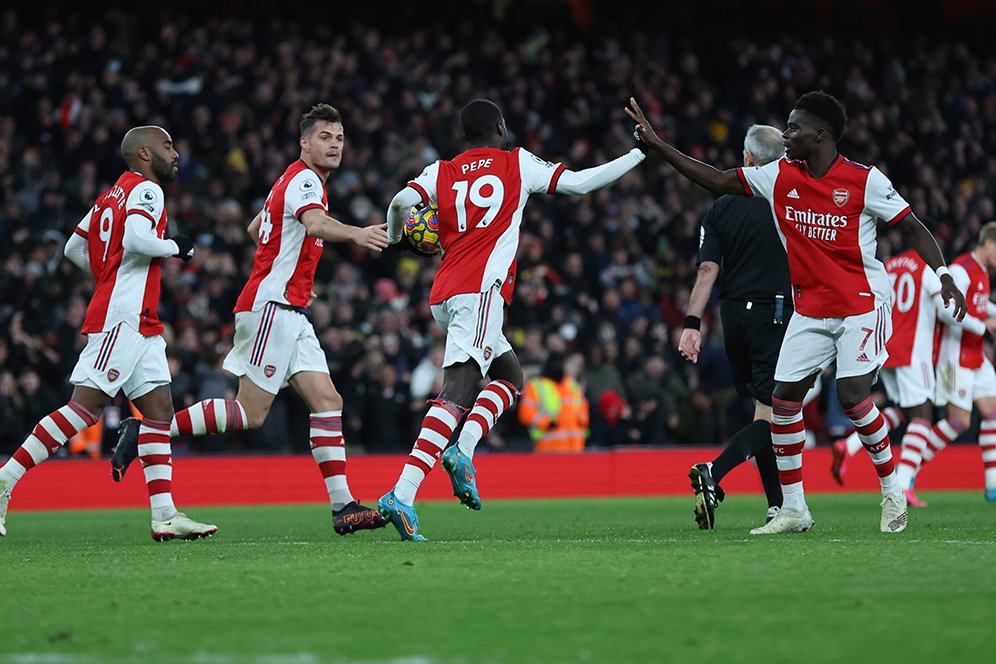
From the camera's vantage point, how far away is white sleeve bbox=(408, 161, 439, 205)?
782 cm

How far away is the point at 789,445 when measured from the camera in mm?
8125

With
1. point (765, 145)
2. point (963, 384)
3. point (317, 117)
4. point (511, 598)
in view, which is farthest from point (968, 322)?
point (511, 598)

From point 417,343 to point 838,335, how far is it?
9.97m

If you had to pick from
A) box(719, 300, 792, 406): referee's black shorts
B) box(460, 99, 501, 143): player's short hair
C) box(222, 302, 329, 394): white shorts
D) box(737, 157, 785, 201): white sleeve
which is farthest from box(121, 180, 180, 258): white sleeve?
box(719, 300, 792, 406): referee's black shorts

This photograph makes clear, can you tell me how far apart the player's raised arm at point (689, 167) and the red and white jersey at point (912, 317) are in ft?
16.6

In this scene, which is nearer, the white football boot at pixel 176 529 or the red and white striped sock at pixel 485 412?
the red and white striped sock at pixel 485 412

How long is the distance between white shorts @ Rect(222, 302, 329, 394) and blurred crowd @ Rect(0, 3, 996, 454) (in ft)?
24.8

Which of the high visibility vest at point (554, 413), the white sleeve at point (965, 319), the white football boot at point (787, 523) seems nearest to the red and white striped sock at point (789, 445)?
the white football boot at point (787, 523)

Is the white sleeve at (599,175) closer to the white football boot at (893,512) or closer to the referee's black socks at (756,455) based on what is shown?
the referee's black socks at (756,455)

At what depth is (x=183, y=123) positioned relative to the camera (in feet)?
66.8

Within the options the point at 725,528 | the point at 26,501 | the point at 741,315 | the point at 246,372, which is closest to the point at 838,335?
the point at 741,315

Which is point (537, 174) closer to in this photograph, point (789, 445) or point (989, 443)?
point (789, 445)

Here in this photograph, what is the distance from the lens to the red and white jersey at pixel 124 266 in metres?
8.27

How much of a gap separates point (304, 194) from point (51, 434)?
2.04m
